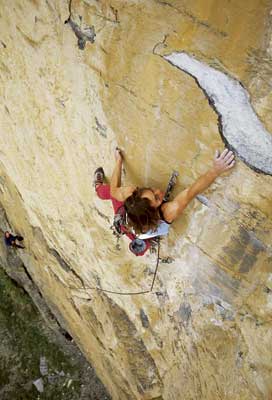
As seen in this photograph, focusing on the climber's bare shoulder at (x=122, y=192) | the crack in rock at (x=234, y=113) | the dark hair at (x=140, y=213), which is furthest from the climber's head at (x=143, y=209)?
the crack in rock at (x=234, y=113)

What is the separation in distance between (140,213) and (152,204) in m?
0.11

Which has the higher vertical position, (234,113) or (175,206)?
(234,113)

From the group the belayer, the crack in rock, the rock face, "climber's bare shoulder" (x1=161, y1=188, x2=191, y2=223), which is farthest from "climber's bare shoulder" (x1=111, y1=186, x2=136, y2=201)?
the crack in rock

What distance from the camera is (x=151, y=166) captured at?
9.39 ft

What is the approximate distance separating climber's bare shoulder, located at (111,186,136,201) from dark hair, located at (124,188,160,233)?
166mm

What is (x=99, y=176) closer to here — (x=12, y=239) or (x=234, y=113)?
(x=234, y=113)

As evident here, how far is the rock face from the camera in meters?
2.30

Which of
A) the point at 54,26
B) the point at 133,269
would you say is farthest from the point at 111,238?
the point at 54,26

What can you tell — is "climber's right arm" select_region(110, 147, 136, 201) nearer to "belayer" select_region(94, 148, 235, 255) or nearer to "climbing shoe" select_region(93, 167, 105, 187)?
"belayer" select_region(94, 148, 235, 255)

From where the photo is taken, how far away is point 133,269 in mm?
3621

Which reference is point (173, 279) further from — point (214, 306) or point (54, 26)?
point (54, 26)

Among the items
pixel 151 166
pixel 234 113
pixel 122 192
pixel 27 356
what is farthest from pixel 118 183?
pixel 27 356

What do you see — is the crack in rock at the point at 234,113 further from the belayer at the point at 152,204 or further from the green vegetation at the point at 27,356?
the green vegetation at the point at 27,356

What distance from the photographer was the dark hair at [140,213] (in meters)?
2.63
